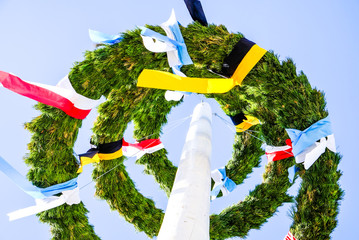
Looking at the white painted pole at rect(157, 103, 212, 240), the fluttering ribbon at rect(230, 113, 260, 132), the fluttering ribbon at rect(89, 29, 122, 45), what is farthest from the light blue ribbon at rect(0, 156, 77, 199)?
the fluttering ribbon at rect(230, 113, 260, 132)

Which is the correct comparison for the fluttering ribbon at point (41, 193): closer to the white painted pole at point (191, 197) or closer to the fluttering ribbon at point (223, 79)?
the white painted pole at point (191, 197)

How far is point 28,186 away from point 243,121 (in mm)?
4230

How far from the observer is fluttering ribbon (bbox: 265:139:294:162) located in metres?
4.90

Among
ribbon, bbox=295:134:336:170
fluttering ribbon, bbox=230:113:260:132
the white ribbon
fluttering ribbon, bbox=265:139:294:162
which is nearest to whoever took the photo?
ribbon, bbox=295:134:336:170

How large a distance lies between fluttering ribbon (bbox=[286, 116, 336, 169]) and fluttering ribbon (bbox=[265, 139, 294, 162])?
115 cm

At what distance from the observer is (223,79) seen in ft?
13.0

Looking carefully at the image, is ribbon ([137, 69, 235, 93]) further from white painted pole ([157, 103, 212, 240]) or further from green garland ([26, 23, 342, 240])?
white painted pole ([157, 103, 212, 240])

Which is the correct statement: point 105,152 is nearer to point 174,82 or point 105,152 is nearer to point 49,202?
point 49,202

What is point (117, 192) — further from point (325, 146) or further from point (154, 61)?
point (325, 146)

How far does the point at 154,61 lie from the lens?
443 cm

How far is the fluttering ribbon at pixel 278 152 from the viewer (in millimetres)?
4898

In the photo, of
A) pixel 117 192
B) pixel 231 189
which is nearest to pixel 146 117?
pixel 117 192

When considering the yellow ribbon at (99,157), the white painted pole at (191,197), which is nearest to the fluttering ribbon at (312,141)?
the white painted pole at (191,197)

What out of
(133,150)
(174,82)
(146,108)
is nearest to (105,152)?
(133,150)
